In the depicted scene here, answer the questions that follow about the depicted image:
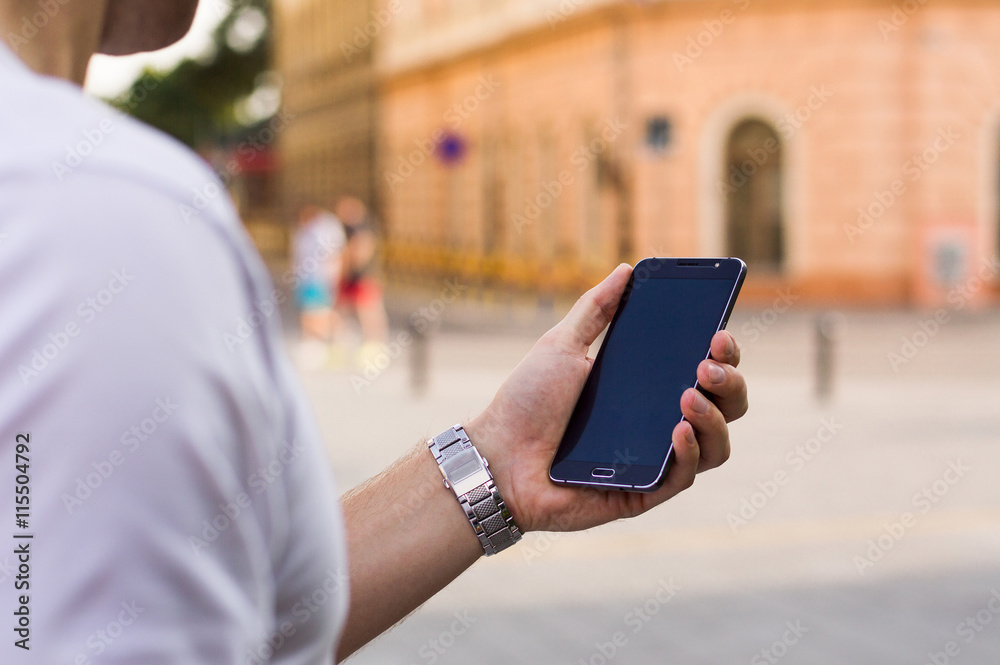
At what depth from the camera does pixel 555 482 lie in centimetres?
169

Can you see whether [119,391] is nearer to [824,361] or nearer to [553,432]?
[553,432]

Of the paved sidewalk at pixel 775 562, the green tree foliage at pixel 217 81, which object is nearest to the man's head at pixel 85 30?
the paved sidewalk at pixel 775 562

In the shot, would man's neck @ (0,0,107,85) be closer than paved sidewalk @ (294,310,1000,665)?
Yes

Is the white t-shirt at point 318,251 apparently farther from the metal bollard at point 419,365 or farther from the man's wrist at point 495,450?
the man's wrist at point 495,450

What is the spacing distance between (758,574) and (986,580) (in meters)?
1.01

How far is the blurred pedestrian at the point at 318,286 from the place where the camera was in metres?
15.7

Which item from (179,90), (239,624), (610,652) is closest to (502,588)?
(610,652)

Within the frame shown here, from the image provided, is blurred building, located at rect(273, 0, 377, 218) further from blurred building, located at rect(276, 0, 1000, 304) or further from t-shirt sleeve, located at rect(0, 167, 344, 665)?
t-shirt sleeve, located at rect(0, 167, 344, 665)

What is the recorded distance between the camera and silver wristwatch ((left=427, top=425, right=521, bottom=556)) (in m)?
1.68

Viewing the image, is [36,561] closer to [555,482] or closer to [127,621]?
[127,621]

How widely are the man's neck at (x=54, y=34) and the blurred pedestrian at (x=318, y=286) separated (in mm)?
14830

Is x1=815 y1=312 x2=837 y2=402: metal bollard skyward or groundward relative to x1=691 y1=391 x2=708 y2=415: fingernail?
groundward

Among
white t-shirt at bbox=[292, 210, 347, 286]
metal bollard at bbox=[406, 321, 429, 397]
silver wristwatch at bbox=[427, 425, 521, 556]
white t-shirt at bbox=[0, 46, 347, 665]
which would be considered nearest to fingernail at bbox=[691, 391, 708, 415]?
silver wristwatch at bbox=[427, 425, 521, 556]

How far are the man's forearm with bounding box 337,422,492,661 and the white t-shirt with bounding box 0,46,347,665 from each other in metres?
0.84
